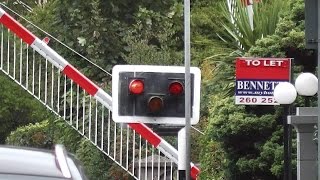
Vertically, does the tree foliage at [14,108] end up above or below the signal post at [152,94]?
below

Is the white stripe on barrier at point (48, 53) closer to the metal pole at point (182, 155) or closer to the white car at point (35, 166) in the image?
the metal pole at point (182, 155)

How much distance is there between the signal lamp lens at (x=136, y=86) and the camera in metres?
8.97

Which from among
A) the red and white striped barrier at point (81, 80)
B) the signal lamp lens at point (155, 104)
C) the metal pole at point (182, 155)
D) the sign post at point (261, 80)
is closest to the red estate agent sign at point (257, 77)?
the sign post at point (261, 80)

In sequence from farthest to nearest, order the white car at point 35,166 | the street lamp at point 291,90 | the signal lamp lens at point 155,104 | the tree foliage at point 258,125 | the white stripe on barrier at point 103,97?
the white stripe on barrier at point 103,97 < the tree foliage at point 258,125 < the street lamp at point 291,90 < the signal lamp lens at point 155,104 < the white car at point 35,166

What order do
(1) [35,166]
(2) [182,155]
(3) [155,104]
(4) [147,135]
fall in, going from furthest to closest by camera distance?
1. (4) [147,135]
2. (3) [155,104]
3. (2) [182,155]
4. (1) [35,166]

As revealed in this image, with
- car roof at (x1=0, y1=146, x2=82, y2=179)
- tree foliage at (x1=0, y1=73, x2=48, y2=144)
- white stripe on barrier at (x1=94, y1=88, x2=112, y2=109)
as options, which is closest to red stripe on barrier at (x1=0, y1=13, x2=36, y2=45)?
white stripe on barrier at (x1=94, y1=88, x2=112, y2=109)

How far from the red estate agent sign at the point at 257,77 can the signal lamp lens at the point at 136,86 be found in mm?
1442

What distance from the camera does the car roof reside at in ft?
11.8

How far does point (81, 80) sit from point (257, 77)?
11.3 ft

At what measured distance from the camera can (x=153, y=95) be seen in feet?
29.6

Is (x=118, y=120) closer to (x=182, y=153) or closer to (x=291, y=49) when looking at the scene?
(x=182, y=153)

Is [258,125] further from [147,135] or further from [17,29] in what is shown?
[17,29]

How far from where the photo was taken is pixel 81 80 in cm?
1275

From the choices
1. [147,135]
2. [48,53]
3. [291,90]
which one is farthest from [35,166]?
[48,53]
